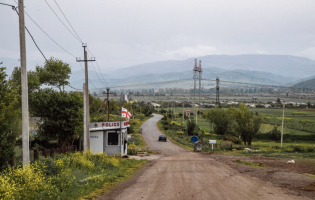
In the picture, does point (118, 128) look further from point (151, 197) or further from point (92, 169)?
point (151, 197)

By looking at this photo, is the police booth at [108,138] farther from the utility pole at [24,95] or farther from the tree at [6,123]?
the utility pole at [24,95]

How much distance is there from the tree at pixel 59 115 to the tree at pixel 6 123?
14.6 meters

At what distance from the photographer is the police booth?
102 ft

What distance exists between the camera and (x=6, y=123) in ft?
50.5

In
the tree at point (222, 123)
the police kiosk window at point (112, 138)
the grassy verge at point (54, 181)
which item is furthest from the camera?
the tree at point (222, 123)

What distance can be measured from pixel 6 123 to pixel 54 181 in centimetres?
442

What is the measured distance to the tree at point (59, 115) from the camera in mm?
31141

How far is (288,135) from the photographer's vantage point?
233ft

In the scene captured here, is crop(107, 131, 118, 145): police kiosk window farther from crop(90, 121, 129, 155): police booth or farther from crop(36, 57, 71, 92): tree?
crop(36, 57, 71, 92): tree

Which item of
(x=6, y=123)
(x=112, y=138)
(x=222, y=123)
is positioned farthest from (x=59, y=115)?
(x=222, y=123)

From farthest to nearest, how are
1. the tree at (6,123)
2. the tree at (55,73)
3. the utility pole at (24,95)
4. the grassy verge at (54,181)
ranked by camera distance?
1. the tree at (55,73)
2. the tree at (6,123)
3. the utility pole at (24,95)
4. the grassy verge at (54,181)

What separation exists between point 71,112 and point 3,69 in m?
15.6

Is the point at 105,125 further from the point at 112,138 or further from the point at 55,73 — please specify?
the point at 55,73

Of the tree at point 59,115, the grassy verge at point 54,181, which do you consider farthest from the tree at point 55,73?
the grassy verge at point 54,181
